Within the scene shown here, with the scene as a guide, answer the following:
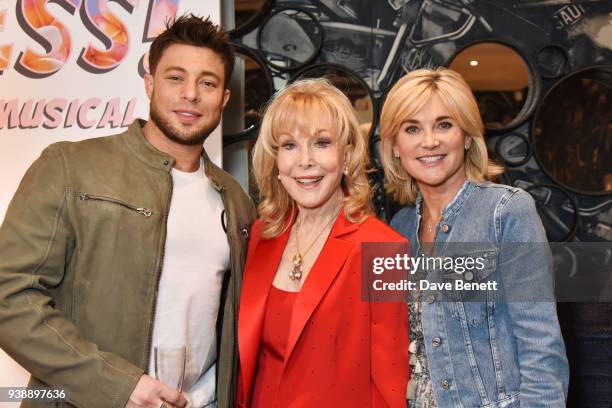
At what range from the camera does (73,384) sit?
204 centimetres

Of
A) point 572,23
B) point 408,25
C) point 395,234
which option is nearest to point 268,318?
point 395,234

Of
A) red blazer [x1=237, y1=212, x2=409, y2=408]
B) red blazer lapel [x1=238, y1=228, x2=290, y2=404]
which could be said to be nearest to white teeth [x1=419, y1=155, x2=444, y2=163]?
red blazer [x1=237, y1=212, x2=409, y2=408]

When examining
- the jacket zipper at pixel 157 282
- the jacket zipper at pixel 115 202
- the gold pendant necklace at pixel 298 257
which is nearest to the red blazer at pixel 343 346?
the gold pendant necklace at pixel 298 257

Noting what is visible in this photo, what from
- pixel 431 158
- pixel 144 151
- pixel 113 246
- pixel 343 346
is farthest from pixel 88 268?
pixel 431 158

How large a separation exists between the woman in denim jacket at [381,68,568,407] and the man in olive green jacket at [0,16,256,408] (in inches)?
29.1

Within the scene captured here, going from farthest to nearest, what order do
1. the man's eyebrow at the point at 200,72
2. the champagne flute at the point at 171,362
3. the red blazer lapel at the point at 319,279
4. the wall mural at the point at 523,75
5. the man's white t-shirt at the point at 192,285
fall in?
the wall mural at the point at 523,75 → the man's eyebrow at the point at 200,72 → the man's white t-shirt at the point at 192,285 → the red blazer lapel at the point at 319,279 → the champagne flute at the point at 171,362

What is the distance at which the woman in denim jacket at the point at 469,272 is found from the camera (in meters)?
1.94

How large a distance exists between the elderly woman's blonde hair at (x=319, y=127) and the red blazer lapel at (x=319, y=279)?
0.10 meters

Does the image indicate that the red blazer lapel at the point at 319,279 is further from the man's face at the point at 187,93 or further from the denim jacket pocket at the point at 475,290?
the man's face at the point at 187,93

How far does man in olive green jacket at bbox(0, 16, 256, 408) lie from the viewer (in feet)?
6.69

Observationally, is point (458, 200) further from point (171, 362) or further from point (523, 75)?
point (523, 75)

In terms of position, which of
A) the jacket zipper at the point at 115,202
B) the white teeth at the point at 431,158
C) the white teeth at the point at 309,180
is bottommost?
the jacket zipper at the point at 115,202

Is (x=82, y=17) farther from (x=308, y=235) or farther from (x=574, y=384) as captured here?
(x=574, y=384)

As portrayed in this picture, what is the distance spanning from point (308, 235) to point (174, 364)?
0.72m
